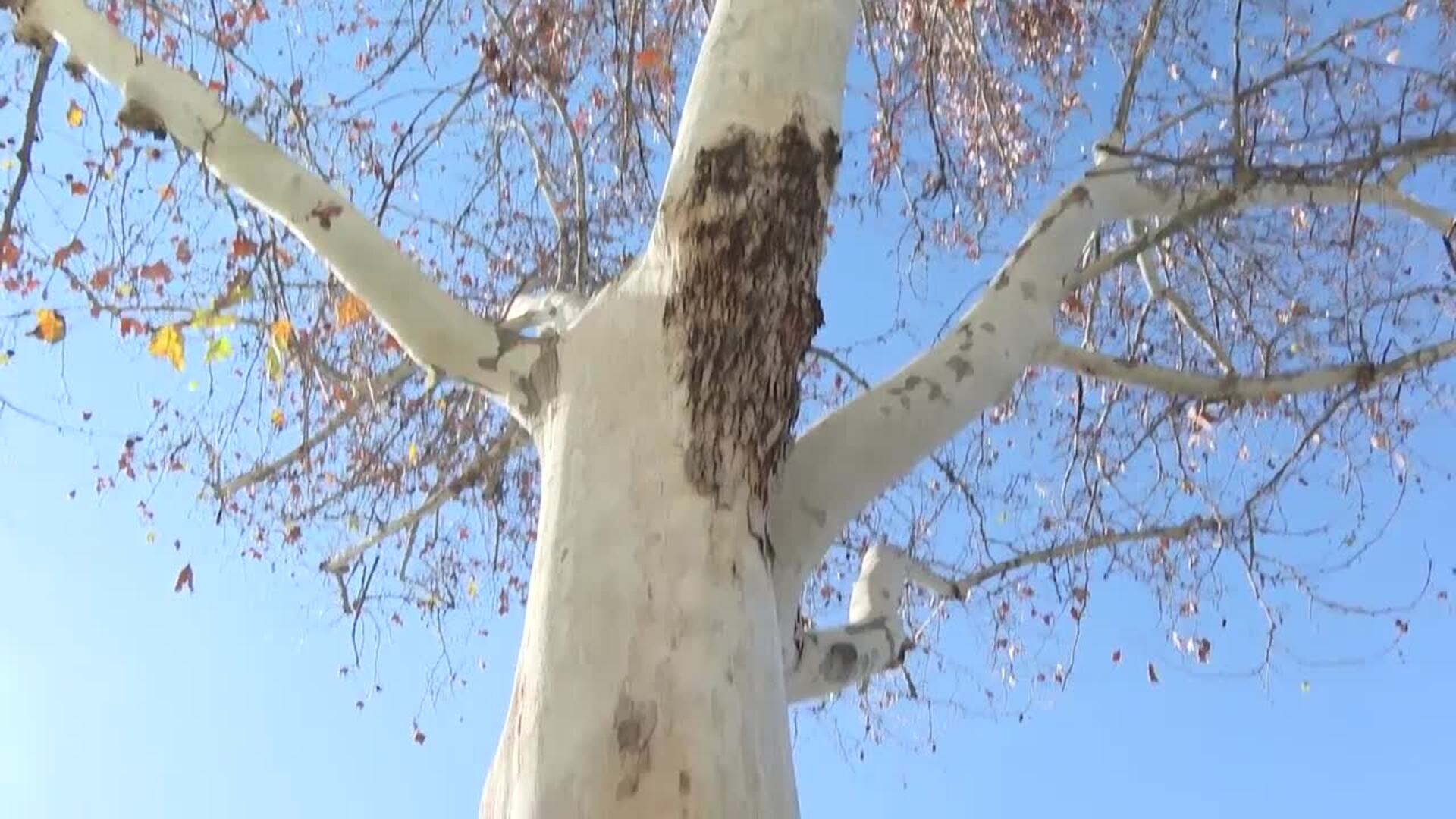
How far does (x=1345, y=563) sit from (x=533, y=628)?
2.67 meters

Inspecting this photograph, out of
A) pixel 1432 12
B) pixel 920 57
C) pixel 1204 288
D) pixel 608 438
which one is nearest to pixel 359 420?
pixel 920 57

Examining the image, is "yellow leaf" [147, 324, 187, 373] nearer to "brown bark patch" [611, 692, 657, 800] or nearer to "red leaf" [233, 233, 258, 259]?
"red leaf" [233, 233, 258, 259]

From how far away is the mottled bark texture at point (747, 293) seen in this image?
1595 mm

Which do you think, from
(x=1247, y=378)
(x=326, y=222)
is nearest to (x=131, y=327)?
(x=326, y=222)

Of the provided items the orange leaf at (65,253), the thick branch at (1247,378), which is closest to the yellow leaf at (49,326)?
the orange leaf at (65,253)

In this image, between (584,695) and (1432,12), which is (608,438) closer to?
(584,695)

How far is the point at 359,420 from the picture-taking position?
12.3 ft

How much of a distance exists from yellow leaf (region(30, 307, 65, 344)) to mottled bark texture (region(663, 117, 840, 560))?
1628 mm

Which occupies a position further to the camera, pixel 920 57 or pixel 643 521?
pixel 920 57

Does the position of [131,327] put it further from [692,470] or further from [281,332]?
[692,470]

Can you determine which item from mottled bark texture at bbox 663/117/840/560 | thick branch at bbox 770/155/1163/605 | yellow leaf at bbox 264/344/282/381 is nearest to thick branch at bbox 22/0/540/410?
mottled bark texture at bbox 663/117/840/560

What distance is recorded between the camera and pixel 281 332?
2.48m

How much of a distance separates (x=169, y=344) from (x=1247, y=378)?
8.11 feet

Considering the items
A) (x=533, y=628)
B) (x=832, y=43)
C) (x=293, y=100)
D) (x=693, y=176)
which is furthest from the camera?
(x=293, y=100)
